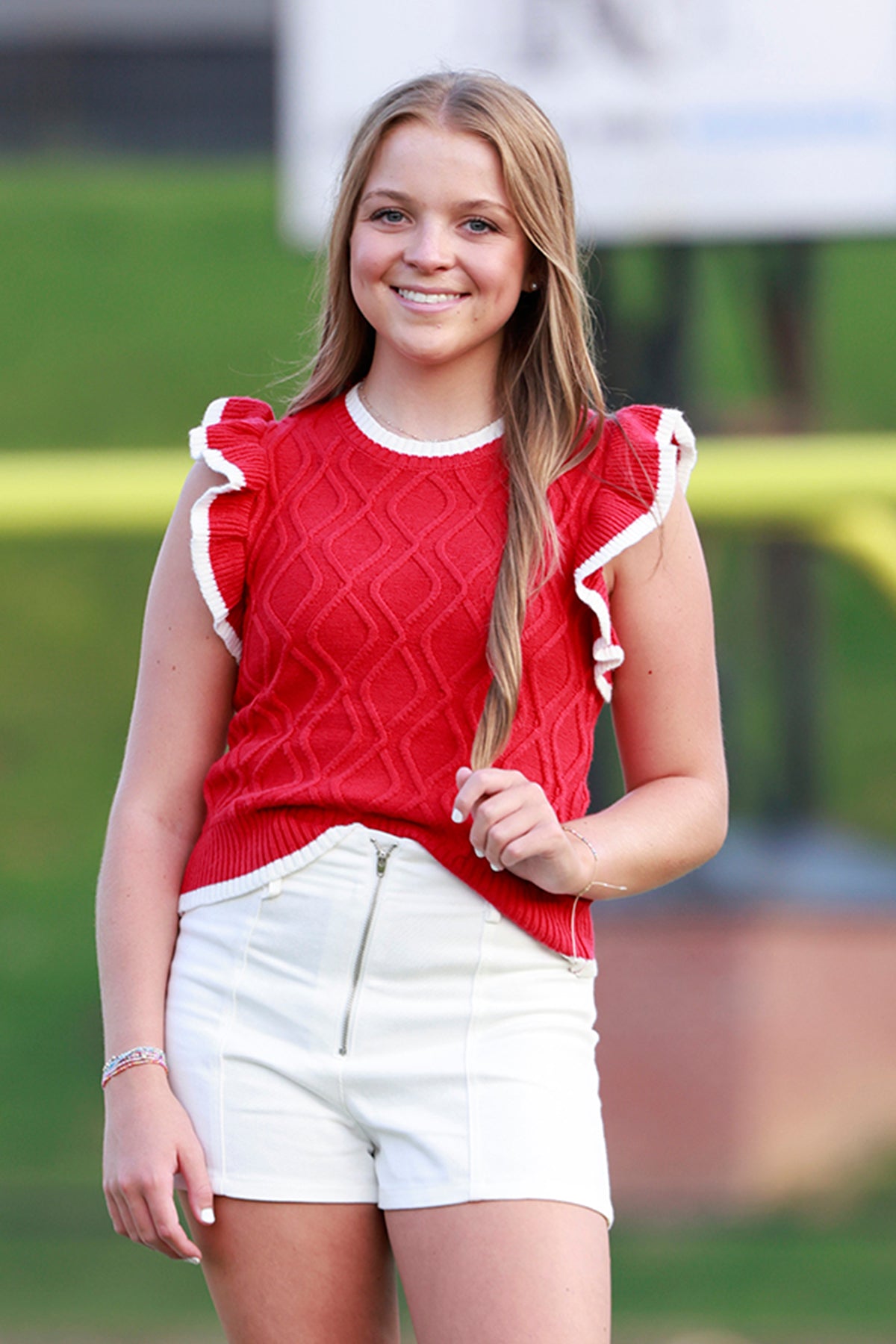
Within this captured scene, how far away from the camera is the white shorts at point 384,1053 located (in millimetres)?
1471

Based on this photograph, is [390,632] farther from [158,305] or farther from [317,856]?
[158,305]

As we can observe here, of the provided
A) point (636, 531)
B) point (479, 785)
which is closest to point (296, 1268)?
point (479, 785)

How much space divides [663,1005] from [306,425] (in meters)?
2.40

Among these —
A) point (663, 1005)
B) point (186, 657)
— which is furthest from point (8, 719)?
point (186, 657)

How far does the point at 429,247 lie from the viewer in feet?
5.06

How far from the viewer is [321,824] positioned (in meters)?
1.52

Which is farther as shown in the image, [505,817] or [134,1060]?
[134,1060]

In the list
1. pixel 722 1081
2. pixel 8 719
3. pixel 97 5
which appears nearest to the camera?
pixel 722 1081

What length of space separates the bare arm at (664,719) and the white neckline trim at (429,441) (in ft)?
0.54

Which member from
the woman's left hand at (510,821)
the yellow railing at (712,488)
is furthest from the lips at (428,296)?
the yellow railing at (712,488)

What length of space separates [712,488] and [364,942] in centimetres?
213

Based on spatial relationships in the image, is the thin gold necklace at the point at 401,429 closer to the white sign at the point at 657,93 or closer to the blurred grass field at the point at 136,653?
the blurred grass field at the point at 136,653

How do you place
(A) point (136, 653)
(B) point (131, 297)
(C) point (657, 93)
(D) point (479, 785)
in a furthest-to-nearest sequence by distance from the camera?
(B) point (131, 297) < (A) point (136, 653) < (C) point (657, 93) < (D) point (479, 785)

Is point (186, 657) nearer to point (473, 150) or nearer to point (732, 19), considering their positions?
point (473, 150)
